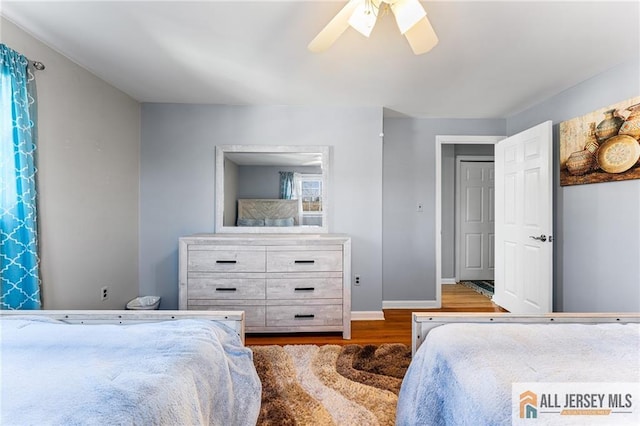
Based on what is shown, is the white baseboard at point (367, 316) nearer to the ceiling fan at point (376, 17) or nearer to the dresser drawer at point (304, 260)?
the dresser drawer at point (304, 260)

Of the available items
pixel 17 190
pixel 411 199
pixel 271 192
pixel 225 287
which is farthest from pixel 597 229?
pixel 17 190

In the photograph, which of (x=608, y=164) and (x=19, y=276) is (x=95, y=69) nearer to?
(x=19, y=276)

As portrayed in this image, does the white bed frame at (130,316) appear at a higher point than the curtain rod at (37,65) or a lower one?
lower

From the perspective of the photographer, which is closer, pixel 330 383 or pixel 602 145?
pixel 330 383

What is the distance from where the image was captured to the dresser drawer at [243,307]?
8.96 ft

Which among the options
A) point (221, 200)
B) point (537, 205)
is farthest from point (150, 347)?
point (537, 205)

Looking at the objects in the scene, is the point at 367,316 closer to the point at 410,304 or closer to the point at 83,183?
the point at 410,304

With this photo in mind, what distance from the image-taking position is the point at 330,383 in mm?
1982

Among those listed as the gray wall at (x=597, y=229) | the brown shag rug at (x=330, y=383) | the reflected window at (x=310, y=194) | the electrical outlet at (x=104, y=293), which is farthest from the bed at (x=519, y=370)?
the electrical outlet at (x=104, y=293)

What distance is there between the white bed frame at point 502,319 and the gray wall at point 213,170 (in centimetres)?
184

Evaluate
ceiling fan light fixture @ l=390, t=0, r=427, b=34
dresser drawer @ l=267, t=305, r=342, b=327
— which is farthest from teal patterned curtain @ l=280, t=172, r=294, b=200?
ceiling fan light fixture @ l=390, t=0, r=427, b=34

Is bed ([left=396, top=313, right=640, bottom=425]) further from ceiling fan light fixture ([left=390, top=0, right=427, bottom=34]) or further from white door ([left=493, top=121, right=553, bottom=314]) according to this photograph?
white door ([left=493, top=121, right=553, bottom=314])

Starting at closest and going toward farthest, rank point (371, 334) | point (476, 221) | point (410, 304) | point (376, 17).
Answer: point (376, 17)
point (371, 334)
point (410, 304)
point (476, 221)

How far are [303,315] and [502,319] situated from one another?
1741mm
